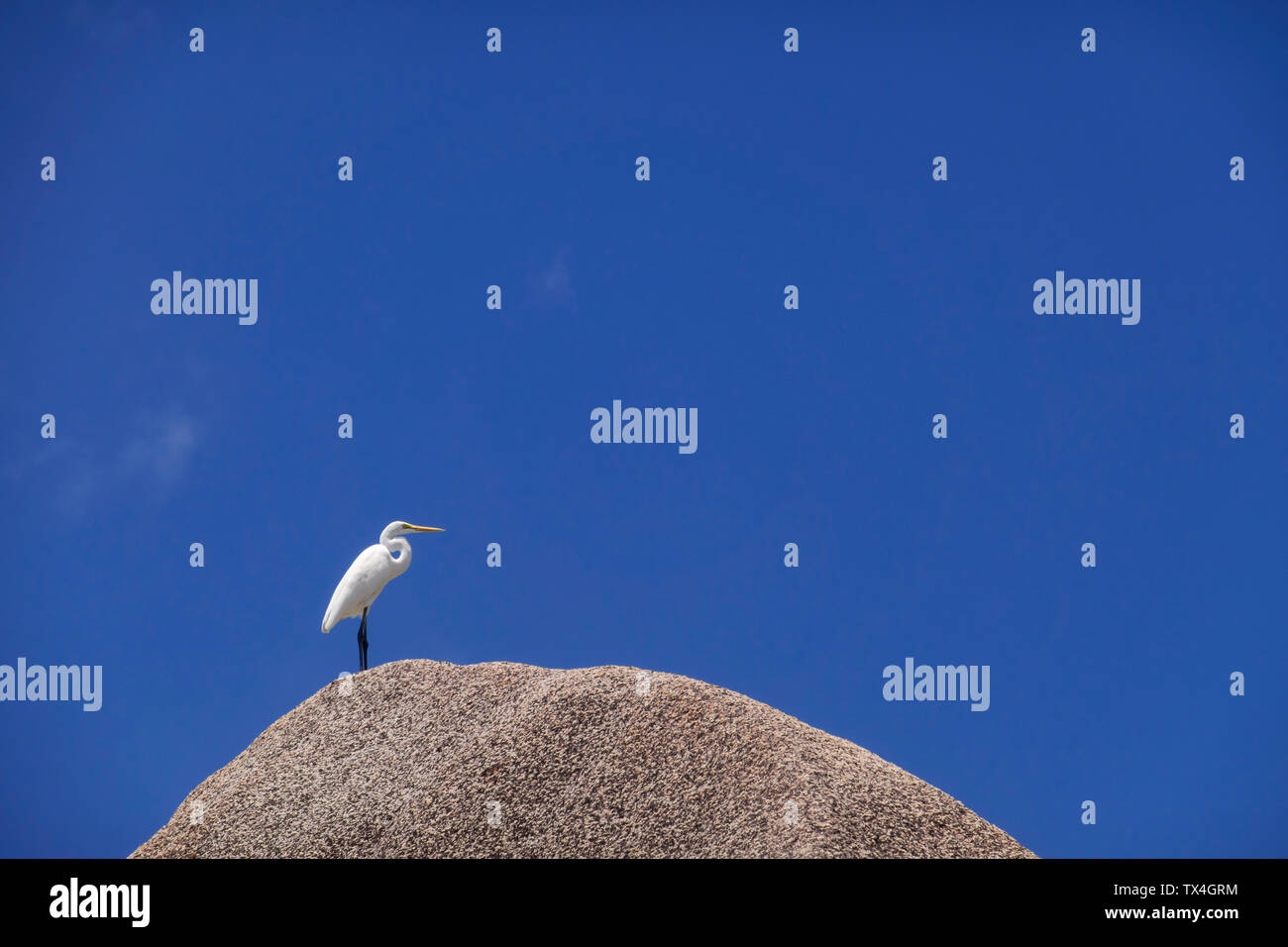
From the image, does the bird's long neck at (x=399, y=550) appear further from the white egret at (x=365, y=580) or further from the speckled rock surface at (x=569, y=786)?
the speckled rock surface at (x=569, y=786)

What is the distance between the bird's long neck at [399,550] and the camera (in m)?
10.0

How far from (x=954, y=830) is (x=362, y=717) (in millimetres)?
5078

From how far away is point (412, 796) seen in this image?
25.4 feet

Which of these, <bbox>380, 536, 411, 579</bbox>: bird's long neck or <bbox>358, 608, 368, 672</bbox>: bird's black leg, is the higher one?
<bbox>380, 536, 411, 579</bbox>: bird's long neck

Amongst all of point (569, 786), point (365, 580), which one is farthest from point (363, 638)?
point (569, 786)

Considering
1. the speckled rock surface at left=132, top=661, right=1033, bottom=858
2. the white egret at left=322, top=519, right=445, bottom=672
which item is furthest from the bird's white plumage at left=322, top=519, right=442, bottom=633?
the speckled rock surface at left=132, top=661, right=1033, bottom=858

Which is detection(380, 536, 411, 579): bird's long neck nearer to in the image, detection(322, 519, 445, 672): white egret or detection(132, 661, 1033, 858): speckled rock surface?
detection(322, 519, 445, 672): white egret

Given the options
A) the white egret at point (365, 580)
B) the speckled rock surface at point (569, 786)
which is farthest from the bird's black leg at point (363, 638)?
the speckled rock surface at point (569, 786)

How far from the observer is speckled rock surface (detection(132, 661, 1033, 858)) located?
23.4 feet

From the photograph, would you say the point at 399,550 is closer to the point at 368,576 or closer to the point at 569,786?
the point at 368,576

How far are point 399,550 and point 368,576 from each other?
475mm

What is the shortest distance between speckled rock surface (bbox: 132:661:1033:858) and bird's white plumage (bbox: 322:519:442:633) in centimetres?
111
